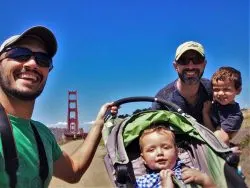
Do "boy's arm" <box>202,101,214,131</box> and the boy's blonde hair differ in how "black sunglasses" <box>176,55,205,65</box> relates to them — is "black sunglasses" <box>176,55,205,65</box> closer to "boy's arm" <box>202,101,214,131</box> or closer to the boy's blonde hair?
the boy's blonde hair

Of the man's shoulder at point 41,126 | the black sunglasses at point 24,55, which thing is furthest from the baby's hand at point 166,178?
the black sunglasses at point 24,55

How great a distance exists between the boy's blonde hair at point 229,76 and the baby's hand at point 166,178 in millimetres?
1128

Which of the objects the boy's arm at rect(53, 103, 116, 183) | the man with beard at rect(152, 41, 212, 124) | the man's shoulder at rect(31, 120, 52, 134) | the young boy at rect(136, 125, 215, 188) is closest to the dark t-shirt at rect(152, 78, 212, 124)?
the man with beard at rect(152, 41, 212, 124)

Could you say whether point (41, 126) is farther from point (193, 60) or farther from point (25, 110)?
point (193, 60)

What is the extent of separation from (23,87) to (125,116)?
1428 millimetres

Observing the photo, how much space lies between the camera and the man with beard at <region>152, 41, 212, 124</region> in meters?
3.97

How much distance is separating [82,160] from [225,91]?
4.78 feet

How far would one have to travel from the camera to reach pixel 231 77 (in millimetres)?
4039

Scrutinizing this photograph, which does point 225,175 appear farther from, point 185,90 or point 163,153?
point 185,90

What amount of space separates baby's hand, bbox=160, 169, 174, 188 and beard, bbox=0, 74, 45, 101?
114cm

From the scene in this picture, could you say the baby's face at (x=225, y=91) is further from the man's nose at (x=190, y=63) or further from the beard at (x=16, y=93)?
the beard at (x=16, y=93)

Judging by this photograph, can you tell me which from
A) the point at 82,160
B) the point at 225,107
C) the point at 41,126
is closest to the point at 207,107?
the point at 225,107

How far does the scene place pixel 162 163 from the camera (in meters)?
3.53

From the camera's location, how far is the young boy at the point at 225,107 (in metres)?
4.03
